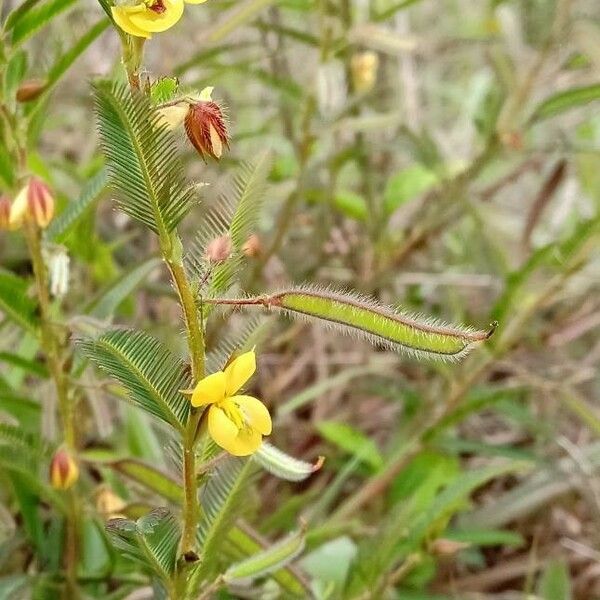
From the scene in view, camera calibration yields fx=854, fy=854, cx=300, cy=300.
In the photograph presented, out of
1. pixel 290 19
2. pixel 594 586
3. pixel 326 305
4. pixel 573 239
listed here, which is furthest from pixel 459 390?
pixel 290 19

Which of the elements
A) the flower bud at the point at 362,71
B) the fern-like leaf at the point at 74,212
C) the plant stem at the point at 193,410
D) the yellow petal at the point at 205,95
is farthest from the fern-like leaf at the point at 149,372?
the flower bud at the point at 362,71

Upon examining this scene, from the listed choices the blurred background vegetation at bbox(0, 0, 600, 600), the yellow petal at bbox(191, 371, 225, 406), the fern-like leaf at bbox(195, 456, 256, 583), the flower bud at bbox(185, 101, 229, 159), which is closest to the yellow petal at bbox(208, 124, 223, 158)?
the flower bud at bbox(185, 101, 229, 159)

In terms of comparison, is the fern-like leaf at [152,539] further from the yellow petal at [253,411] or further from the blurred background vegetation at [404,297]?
the blurred background vegetation at [404,297]

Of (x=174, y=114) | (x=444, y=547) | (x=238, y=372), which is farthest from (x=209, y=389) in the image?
(x=444, y=547)

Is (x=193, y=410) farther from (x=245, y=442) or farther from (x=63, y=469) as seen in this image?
(x=63, y=469)

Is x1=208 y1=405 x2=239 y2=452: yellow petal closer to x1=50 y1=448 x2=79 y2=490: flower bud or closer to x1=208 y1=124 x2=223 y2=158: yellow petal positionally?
x1=208 y1=124 x2=223 y2=158: yellow petal
